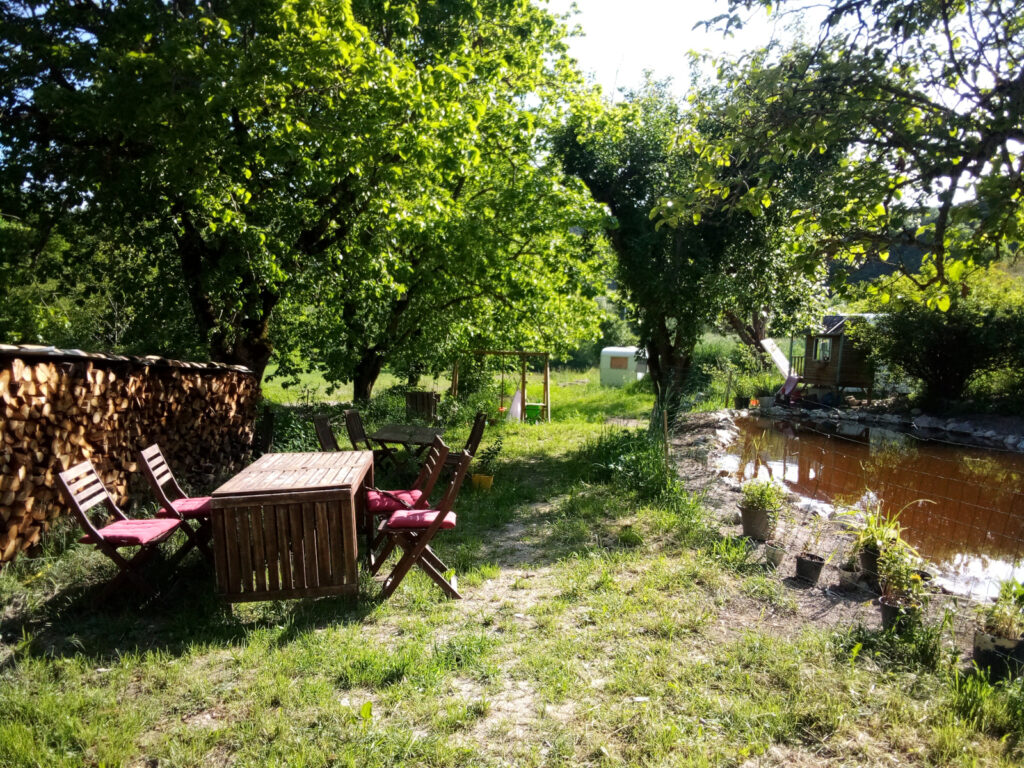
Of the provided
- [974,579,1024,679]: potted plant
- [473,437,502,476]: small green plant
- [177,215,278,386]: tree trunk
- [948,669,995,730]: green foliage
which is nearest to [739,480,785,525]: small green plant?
[974,579,1024,679]: potted plant

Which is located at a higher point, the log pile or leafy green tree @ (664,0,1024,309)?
leafy green tree @ (664,0,1024,309)

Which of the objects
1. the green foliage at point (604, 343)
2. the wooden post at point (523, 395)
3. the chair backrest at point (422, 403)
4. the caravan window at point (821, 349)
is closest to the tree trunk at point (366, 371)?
the chair backrest at point (422, 403)

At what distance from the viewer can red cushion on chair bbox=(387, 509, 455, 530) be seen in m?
4.36

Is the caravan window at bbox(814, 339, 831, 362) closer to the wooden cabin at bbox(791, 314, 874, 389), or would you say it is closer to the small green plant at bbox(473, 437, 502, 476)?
the wooden cabin at bbox(791, 314, 874, 389)

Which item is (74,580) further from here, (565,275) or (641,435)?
(565,275)

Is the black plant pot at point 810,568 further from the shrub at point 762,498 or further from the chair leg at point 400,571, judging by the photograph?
the chair leg at point 400,571

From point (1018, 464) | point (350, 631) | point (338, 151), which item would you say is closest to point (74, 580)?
point (350, 631)

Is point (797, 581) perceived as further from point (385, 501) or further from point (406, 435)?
point (406, 435)

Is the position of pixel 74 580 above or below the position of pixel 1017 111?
below

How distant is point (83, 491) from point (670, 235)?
391 inches

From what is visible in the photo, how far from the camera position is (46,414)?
464 cm

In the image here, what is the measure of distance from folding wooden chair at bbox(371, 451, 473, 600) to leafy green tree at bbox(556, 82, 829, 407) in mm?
7605

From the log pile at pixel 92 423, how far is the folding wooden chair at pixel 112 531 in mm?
657

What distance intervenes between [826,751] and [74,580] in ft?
14.5
